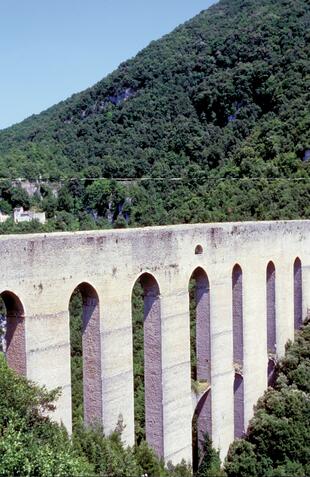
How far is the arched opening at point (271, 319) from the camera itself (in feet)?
67.7

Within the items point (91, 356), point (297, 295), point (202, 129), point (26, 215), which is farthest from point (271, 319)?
point (202, 129)

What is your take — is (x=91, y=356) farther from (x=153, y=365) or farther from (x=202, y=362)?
(x=202, y=362)

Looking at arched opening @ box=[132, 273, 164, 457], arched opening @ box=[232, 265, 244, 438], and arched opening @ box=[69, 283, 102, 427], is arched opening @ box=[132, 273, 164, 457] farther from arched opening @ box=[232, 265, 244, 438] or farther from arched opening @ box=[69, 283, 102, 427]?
arched opening @ box=[232, 265, 244, 438]

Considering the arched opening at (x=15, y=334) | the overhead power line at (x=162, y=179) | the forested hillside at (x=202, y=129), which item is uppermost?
the forested hillside at (x=202, y=129)

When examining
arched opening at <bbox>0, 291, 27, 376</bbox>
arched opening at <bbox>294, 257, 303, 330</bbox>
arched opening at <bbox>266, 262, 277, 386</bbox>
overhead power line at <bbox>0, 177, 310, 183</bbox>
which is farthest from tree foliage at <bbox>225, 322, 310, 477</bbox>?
overhead power line at <bbox>0, 177, 310, 183</bbox>

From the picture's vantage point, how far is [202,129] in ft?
169

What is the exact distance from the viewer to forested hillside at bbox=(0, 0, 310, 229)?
38094 mm

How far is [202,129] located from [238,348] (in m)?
35.0

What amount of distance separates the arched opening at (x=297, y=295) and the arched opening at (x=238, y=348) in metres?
4.75

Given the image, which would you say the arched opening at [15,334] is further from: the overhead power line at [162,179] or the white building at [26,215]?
the overhead power line at [162,179]

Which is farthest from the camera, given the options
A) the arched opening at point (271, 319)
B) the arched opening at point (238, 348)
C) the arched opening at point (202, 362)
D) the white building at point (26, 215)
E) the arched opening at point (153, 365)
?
the white building at point (26, 215)

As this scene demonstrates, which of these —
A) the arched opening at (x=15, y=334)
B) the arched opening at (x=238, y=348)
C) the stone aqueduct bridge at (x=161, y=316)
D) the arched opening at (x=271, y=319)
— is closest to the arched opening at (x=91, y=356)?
the stone aqueduct bridge at (x=161, y=316)

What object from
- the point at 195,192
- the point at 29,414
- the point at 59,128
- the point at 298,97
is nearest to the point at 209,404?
the point at 29,414

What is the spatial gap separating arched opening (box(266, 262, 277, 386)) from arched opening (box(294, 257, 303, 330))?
2.16 m
